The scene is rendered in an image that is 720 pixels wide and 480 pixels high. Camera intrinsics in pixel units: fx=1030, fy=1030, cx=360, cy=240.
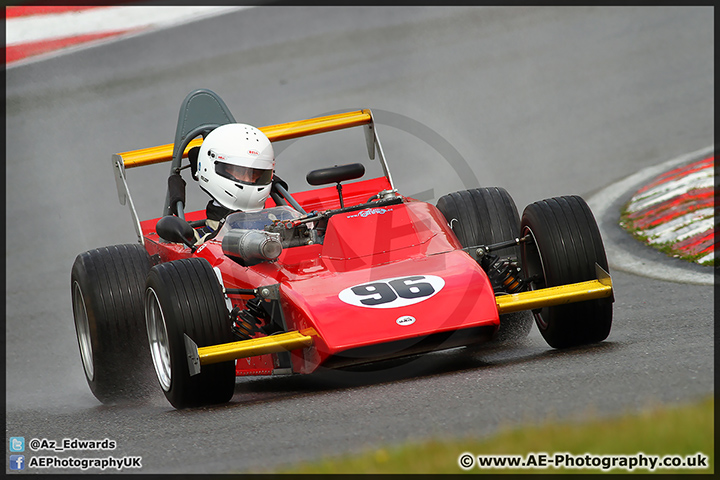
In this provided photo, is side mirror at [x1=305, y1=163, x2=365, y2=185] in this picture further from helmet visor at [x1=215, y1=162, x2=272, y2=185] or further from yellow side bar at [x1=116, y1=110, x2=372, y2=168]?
yellow side bar at [x1=116, y1=110, x2=372, y2=168]

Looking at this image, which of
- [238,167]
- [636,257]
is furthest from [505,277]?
[636,257]

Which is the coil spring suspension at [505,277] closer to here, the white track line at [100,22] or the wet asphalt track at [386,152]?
the wet asphalt track at [386,152]

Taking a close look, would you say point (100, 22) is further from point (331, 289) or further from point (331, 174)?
point (331, 289)

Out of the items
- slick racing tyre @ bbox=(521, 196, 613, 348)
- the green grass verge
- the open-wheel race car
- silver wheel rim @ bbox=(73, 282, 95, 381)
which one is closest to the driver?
the open-wheel race car

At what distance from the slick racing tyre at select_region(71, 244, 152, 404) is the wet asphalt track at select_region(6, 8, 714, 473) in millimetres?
224

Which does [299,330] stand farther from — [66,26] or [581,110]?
[66,26]

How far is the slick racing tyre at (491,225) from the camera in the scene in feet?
21.3

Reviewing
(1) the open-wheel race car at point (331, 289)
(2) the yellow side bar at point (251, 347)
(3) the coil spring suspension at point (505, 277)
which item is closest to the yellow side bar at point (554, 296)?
(1) the open-wheel race car at point (331, 289)

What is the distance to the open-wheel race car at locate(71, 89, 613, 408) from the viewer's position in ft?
16.5

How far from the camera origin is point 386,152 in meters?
12.0

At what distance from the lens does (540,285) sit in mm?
5730

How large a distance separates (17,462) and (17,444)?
15.6 inches

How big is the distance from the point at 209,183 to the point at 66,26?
10633mm

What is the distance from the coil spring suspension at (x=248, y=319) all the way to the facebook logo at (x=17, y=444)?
3.97 ft
